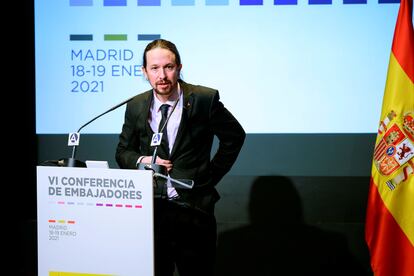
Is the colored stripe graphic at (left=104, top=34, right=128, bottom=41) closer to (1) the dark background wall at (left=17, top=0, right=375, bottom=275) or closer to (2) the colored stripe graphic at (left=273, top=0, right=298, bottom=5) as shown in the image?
(1) the dark background wall at (left=17, top=0, right=375, bottom=275)

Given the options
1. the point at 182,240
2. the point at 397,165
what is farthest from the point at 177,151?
the point at 397,165

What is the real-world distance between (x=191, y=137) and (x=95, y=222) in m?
0.68

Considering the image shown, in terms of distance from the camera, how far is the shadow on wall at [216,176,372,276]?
13.3ft

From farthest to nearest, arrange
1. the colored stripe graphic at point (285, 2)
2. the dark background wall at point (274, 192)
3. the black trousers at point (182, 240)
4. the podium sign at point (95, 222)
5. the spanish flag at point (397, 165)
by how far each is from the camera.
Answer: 1. the dark background wall at point (274, 192)
2. the colored stripe graphic at point (285, 2)
3. the spanish flag at point (397, 165)
4. the black trousers at point (182, 240)
5. the podium sign at point (95, 222)

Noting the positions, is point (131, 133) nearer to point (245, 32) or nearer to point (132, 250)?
point (132, 250)

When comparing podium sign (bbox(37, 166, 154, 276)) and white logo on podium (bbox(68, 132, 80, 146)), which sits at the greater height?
white logo on podium (bbox(68, 132, 80, 146))

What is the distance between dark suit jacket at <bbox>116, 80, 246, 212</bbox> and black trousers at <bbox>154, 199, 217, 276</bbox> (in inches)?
2.9

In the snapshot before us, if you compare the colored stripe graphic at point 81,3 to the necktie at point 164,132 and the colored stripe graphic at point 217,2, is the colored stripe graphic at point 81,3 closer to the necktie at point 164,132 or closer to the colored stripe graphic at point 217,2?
the colored stripe graphic at point 217,2

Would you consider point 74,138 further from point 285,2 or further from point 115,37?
point 285,2

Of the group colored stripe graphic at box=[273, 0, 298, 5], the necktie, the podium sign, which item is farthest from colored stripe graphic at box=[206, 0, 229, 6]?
the podium sign

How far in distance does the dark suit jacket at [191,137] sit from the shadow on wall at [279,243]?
1.29 metres

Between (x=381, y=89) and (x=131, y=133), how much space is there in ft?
6.50

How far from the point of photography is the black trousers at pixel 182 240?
8.27 feet

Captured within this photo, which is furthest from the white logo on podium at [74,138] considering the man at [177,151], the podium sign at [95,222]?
the man at [177,151]
